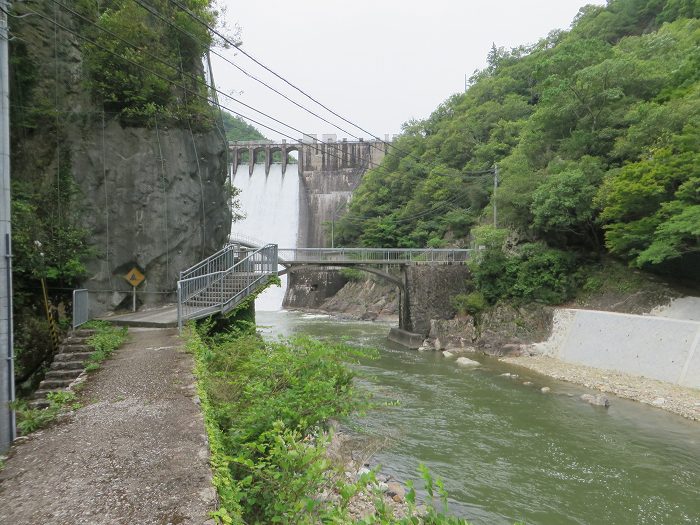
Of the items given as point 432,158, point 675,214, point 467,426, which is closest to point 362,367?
point 467,426

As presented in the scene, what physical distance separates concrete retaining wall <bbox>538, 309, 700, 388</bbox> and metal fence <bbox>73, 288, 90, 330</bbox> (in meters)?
14.4

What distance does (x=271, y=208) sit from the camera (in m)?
45.2

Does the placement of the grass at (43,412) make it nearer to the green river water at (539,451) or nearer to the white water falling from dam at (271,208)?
the green river water at (539,451)

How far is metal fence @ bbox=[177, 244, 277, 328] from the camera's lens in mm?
9484

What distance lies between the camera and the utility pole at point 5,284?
3.75 metres

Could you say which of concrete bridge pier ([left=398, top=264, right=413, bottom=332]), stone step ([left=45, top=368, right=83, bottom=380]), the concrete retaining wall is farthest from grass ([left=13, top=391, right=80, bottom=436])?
concrete bridge pier ([left=398, top=264, right=413, bottom=332])

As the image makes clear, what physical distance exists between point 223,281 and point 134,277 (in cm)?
211

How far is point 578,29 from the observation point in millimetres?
35406

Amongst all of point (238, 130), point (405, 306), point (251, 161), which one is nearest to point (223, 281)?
point (405, 306)

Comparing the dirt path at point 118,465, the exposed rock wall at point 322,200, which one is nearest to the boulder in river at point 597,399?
the dirt path at point 118,465

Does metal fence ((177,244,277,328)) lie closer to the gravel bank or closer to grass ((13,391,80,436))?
grass ((13,391,80,436))

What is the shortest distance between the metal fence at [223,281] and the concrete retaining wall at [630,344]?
35.7 feet

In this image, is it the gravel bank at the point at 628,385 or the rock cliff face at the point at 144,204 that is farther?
the gravel bank at the point at 628,385

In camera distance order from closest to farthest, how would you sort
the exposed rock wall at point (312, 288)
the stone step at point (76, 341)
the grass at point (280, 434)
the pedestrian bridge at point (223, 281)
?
the grass at point (280, 434)
the stone step at point (76, 341)
the pedestrian bridge at point (223, 281)
the exposed rock wall at point (312, 288)
